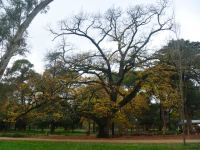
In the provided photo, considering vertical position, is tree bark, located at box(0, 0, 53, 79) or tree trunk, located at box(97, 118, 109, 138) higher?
tree bark, located at box(0, 0, 53, 79)

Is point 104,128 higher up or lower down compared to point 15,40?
lower down

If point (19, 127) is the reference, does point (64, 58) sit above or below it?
above

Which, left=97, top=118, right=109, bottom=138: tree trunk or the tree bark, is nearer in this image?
the tree bark

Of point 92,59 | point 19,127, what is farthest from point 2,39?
point 19,127

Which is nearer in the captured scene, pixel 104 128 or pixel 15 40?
pixel 15 40

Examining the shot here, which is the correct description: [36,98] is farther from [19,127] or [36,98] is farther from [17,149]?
[19,127]

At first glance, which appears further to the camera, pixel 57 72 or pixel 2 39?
pixel 57 72

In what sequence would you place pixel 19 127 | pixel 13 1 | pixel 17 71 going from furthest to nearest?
pixel 19 127 < pixel 17 71 < pixel 13 1

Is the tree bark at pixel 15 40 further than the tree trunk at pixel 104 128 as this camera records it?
No

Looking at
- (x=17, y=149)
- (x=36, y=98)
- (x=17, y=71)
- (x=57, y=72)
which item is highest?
(x=17, y=71)

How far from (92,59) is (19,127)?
4006 centimetres

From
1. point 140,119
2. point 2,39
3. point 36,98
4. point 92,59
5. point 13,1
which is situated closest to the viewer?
point 13,1

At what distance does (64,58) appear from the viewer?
37.3 meters

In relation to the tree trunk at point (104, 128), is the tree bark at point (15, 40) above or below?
above
